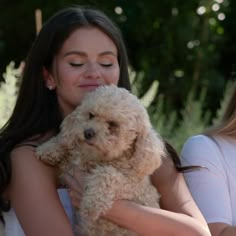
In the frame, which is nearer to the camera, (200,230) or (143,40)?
(200,230)

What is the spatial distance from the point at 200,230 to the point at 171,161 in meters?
0.36

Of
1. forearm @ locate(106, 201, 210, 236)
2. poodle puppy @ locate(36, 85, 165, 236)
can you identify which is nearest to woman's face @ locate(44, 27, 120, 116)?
poodle puppy @ locate(36, 85, 165, 236)

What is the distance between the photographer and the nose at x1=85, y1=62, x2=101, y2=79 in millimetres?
2971

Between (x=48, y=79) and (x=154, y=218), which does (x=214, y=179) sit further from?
(x=48, y=79)

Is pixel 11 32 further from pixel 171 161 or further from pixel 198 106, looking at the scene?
pixel 171 161

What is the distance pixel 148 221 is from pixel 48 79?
737 millimetres

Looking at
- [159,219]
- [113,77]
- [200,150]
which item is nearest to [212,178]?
[200,150]

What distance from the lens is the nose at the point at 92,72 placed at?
297cm

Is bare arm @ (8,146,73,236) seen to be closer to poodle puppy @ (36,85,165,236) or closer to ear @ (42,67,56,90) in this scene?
poodle puppy @ (36,85,165,236)

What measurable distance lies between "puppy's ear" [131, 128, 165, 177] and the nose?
12.2 inches

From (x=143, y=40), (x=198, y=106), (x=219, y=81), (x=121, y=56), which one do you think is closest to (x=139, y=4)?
(x=143, y=40)

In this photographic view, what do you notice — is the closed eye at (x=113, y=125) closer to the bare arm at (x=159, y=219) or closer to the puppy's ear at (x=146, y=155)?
the puppy's ear at (x=146, y=155)

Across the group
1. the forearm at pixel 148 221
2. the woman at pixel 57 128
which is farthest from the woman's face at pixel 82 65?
the forearm at pixel 148 221

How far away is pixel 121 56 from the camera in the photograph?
10.5 ft
